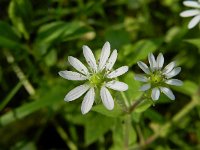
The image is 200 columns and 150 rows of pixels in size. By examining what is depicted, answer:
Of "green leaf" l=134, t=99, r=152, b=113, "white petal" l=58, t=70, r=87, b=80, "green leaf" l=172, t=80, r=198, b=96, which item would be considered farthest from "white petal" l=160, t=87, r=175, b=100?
"green leaf" l=172, t=80, r=198, b=96

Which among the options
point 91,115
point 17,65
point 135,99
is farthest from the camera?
point 17,65

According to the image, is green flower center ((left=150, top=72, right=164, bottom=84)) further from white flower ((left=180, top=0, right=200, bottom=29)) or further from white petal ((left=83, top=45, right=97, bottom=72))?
white flower ((left=180, top=0, right=200, bottom=29))

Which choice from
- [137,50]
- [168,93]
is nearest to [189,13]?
[137,50]

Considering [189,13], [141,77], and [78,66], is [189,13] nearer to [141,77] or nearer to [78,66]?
[141,77]

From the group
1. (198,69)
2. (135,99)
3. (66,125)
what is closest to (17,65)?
(66,125)

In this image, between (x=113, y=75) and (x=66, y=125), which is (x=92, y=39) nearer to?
(x=66, y=125)
